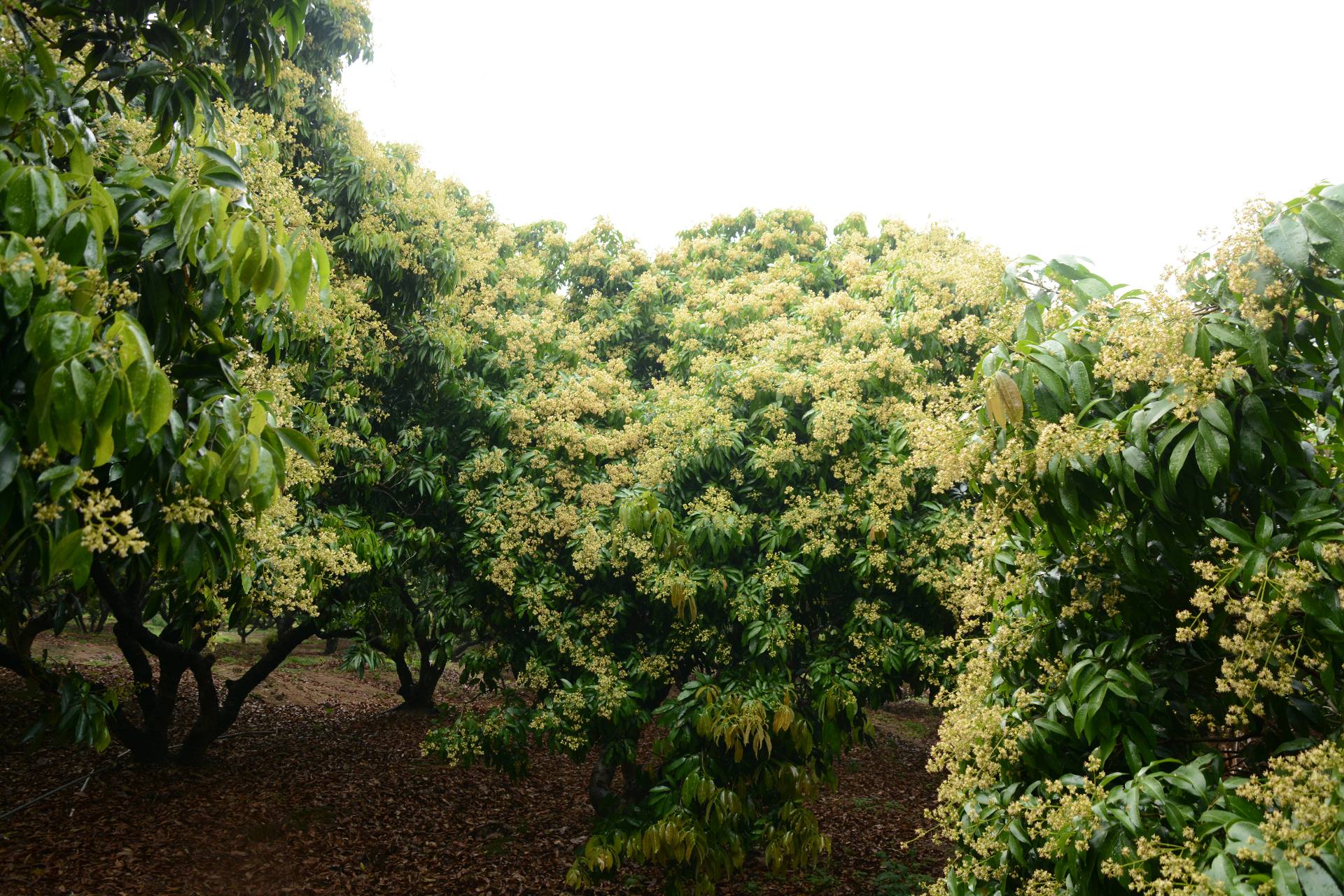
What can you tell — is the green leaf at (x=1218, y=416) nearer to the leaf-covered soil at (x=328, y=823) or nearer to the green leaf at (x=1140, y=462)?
the green leaf at (x=1140, y=462)

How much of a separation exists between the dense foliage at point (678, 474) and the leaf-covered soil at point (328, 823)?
796 mm

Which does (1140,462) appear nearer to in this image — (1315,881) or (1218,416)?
(1218,416)

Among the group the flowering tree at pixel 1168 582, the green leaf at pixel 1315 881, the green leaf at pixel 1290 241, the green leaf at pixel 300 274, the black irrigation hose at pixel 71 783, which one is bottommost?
the black irrigation hose at pixel 71 783

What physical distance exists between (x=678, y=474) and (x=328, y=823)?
4.99 metres

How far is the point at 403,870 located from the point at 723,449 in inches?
185

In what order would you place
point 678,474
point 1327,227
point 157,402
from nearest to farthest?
1. point 157,402
2. point 1327,227
3. point 678,474

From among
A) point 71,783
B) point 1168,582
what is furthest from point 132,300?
point 71,783

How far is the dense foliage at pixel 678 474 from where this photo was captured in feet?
6.26

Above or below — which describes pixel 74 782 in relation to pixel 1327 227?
below

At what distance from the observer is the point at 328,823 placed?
7.53 meters

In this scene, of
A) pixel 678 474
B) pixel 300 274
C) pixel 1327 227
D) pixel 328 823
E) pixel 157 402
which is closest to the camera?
pixel 157 402

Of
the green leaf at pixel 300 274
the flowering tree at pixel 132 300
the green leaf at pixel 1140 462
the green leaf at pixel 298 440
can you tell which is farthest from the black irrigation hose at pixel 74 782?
the green leaf at pixel 1140 462

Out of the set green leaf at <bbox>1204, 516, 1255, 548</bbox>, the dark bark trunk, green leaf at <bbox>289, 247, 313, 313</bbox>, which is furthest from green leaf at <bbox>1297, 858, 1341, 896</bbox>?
the dark bark trunk

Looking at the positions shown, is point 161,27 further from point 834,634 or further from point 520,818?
point 520,818
